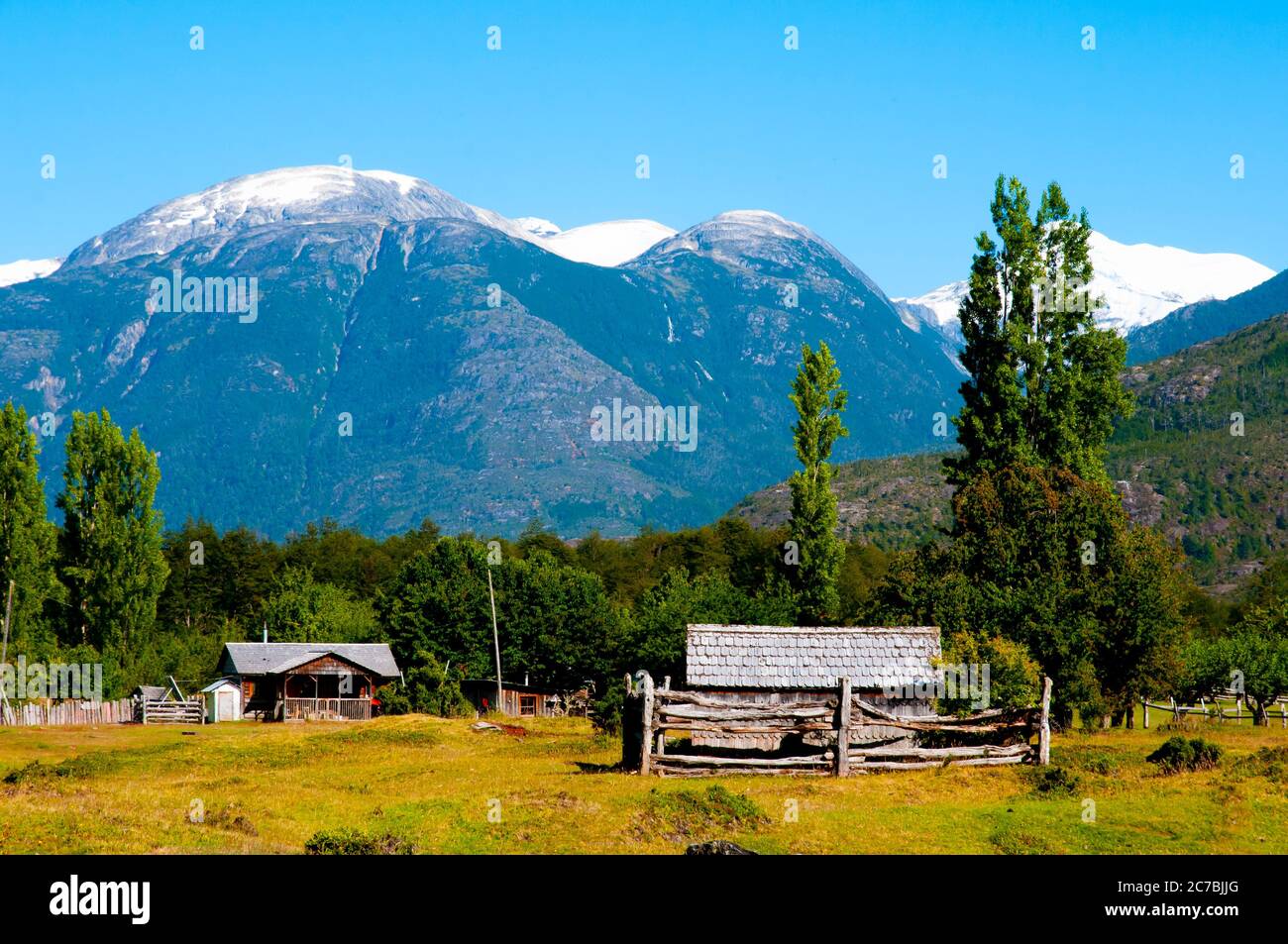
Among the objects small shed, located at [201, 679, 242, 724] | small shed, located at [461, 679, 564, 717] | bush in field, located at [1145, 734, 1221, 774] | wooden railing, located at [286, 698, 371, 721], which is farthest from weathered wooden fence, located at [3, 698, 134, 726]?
→ bush in field, located at [1145, 734, 1221, 774]

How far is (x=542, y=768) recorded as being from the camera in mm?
39312

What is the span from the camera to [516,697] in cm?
8931

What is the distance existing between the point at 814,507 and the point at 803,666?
34323mm

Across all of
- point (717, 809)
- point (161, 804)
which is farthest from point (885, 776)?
point (161, 804)

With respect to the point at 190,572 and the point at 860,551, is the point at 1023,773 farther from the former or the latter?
the point at 860,551

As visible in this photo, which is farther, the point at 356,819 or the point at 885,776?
the point at 885,776

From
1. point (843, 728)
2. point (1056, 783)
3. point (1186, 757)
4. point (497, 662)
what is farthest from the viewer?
point (497, 662)

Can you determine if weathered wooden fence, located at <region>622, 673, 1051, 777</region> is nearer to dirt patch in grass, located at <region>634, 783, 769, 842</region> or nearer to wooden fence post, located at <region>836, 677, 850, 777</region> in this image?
wooden fence post, located at <region>836, 677, 850, 777</region>

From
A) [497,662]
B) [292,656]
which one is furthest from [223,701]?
[497,662]

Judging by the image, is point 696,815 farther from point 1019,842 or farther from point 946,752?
point 946,752

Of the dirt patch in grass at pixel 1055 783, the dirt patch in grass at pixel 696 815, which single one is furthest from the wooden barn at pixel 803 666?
the dirt patch in grass at pixel 696 815

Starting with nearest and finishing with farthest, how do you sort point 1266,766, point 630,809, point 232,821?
1. point 232,821
2. point 630,809
3. point 1266,766

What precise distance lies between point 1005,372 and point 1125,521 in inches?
449

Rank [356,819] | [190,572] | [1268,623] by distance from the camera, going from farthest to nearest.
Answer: [190,572], [1268,623], [356,819]
